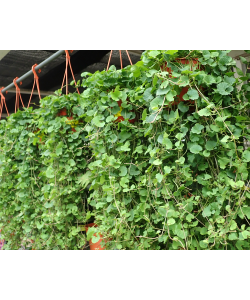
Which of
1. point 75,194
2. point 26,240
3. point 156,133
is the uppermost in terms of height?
point 156,133

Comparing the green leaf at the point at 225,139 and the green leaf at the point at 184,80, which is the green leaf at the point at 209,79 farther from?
the green leaf at the point at 225,139

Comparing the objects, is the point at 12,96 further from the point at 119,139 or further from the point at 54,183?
the point at 119,139

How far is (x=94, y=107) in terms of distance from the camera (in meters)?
1.04

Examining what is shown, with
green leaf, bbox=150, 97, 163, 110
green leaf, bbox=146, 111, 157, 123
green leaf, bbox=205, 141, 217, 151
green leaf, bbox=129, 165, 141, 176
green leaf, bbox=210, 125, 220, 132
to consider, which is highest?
green leaf, bbox=150, 97, 163, 110

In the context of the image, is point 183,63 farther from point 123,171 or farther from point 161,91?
point 123,171

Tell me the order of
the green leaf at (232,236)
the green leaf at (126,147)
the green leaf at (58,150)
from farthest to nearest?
the green leaf at (58,150)
the green leaf at (126,147)
the green leaf at (232,236)

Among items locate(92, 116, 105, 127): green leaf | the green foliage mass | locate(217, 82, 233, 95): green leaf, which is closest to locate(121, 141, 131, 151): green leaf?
the green foliage mass

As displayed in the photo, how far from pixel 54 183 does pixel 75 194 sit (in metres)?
0.12

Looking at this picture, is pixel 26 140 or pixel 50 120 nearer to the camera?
pixel 50 120

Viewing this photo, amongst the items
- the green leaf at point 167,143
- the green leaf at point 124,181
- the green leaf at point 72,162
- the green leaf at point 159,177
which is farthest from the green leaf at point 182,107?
the green leaf at point 72,162

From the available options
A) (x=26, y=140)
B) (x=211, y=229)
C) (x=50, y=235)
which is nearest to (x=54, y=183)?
(x=50, y=235)

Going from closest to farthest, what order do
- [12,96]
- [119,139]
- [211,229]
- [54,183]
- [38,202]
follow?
[211,229] → [119,139] → [54,183] → [38,202] → [12,96]

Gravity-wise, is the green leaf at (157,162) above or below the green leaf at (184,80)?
below

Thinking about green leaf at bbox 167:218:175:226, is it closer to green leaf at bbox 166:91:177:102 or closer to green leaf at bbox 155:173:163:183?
green leaf at bbox 155:173:163:183
